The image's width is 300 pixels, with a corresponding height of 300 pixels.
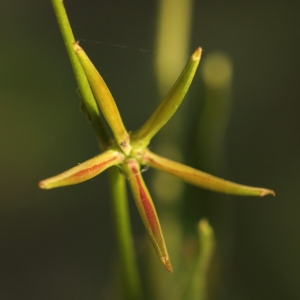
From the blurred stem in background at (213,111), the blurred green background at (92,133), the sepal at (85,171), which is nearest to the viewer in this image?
the sepal at (85,171)

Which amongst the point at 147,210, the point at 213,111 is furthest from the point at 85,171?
the point at 213,111

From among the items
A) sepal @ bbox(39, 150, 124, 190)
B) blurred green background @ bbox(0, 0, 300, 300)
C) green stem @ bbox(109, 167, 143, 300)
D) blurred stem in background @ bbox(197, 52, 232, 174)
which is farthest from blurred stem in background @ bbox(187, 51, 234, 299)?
blurred green background @ bbox(0, 0, 300, 300)

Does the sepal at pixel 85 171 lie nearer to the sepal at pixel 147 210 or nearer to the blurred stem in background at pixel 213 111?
the sepal at pixel 147 210

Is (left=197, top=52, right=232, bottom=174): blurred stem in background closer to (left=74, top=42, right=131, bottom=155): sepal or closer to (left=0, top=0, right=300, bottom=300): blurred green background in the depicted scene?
(left=74, top=42, right=131, bottom=155): sepal

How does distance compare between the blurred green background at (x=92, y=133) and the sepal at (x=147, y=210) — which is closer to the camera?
the sepal at (x=147, y=210)

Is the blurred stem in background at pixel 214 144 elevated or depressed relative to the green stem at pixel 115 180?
elevated

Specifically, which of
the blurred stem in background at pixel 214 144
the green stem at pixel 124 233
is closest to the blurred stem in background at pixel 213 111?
the blurred stem in background at pixel 214 144
